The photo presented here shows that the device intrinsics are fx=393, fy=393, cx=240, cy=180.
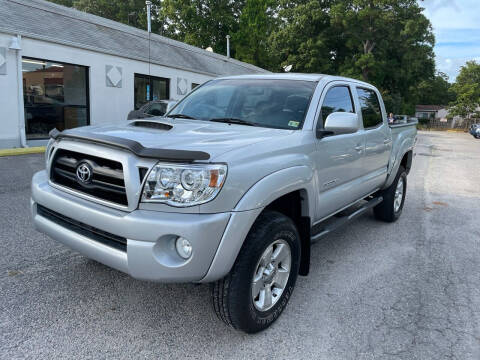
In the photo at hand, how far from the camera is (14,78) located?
10.9m

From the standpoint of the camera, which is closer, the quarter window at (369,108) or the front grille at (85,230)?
the front grille at (85,230)

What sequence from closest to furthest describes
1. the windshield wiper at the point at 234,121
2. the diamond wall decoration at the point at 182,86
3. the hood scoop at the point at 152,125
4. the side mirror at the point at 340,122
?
1. the hood scoop at the point at 152,125
2. the side mirror at the point at 340,122
3. the windshield wiper at the point at 234,121
4. the diamond wall decoration at the point at 182,86

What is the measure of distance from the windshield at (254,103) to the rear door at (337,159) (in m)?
0.21

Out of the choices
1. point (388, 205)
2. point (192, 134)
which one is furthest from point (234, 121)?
point (388, 205)

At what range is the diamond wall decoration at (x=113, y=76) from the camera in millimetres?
13711

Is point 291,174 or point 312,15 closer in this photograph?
point 291,174

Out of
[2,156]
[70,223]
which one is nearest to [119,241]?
[70,223]

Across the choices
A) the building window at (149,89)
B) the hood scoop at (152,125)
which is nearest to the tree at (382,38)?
the building window at (149,89)

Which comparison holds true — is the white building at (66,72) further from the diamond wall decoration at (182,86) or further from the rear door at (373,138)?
the rear door at (373,138)

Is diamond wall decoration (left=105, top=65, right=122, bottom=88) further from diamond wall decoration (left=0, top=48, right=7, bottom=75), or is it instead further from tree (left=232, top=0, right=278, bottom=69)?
tree (left=232, top=0, right=278, bottom=69)

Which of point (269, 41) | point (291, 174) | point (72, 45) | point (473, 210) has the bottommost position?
point (473, 210)

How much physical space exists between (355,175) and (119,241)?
2.59 meters

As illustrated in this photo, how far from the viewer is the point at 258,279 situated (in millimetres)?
2621

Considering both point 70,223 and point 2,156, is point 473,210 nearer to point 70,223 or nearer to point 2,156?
point 70,223
